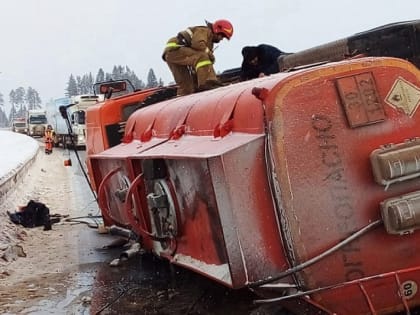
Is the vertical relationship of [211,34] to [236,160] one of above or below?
above

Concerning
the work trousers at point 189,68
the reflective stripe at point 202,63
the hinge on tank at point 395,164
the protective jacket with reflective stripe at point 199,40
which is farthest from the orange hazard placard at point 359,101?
the protective jacket with reflective stripe at point 199,40

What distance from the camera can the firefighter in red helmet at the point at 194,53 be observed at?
6.99 m

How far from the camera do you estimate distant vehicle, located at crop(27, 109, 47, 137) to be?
5497 centimetres

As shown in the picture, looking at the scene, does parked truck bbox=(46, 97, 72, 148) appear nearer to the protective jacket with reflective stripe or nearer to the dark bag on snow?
the dark bag on snow

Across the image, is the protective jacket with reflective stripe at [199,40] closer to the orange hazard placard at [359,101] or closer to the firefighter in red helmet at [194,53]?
the firefighter in red helmet at [194,53]

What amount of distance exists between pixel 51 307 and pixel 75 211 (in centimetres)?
676

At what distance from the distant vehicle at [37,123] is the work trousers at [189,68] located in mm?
48168

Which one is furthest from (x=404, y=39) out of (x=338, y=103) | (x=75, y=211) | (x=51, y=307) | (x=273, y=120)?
(x=75, y=211)

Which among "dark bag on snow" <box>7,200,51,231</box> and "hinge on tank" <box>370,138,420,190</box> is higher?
"hinge on tank" <box>370,138,420,190</box>

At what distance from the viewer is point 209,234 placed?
13.0ft

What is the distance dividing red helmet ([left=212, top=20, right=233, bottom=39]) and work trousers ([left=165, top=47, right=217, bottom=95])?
0.39 metres

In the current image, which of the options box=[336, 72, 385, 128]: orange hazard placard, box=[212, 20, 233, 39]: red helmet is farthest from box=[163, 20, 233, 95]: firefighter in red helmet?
box=[336, 72, 385, 128]: orange hazard placard

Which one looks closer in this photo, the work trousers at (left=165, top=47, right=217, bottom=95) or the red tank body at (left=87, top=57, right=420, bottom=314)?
the red tank body at (left=87, top=57, right=420, bottom=314)

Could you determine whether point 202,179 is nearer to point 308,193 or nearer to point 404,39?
point 308,193
